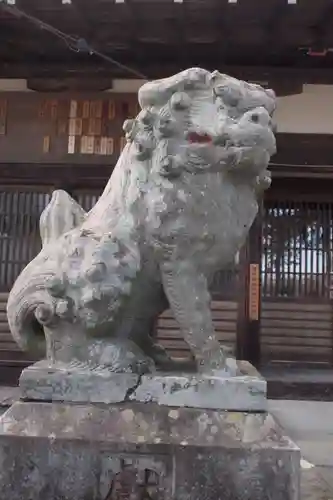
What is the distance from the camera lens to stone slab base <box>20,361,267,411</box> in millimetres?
1616

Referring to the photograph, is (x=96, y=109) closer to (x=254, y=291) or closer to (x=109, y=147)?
(x=109, y=147)

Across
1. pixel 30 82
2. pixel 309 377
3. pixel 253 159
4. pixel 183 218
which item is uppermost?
pixel 30 82

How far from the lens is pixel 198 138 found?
1674 millimetres

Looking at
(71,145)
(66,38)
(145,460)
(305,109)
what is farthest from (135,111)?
(145,460)

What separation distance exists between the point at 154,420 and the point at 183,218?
58 centimetres

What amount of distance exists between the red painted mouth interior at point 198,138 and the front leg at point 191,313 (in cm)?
36

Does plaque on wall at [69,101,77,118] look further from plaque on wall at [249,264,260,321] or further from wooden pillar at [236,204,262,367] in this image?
plaque on wall at [249,264,260,321]

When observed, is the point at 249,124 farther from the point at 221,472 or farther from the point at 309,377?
the point at 309,377

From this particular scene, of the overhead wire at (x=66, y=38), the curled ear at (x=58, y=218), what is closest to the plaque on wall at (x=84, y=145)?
the overhead wire at (x=66, y=38)

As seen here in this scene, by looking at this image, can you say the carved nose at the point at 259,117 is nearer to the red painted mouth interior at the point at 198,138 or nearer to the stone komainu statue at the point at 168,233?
the stone komainu statue at the point at 168,233

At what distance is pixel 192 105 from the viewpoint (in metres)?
1.69

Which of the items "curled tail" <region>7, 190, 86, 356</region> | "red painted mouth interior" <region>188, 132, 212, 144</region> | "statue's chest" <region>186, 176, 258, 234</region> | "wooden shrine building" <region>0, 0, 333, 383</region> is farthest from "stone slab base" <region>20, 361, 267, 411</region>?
"wooden shrine building" <region>0, 0, 333, 383</region>

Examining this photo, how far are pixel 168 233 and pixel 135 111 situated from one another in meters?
4.02

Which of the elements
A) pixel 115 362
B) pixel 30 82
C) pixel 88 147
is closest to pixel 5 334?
pixel 88 147
